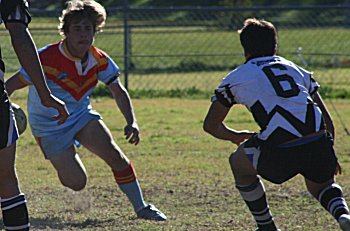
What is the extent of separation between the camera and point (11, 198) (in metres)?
4.64

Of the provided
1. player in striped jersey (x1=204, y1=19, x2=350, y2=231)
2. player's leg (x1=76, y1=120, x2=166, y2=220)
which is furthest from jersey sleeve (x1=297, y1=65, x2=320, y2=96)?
player's leg (x1=76, y1=120, x2=166, y2=220)

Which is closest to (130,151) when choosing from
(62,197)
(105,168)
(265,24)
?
(105,168)

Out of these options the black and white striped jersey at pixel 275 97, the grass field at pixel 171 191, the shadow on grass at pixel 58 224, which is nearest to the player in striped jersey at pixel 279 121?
the black and white striped jersey at pixel 275 97

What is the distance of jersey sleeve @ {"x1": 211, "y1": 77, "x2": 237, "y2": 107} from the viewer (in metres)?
5.16

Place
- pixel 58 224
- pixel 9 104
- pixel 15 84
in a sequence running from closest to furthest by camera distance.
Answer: pixel 9 104 → pixel 58 224 → pixel 15 84

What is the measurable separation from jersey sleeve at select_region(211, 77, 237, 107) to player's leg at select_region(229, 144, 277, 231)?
10.5 inches

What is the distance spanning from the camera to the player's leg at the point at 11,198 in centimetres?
461

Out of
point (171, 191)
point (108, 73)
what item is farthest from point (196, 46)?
point (108, 73)

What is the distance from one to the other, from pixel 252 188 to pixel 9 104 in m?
1.53

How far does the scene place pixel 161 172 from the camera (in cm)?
860

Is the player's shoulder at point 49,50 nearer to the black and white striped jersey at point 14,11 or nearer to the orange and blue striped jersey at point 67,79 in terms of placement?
the orange and blue striped jersey at point 67,79

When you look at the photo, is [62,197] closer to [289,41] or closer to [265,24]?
[265,24]

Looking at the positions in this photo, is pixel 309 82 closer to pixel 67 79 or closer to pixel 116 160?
pixel 116 160

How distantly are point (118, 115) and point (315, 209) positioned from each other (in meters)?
6.07
